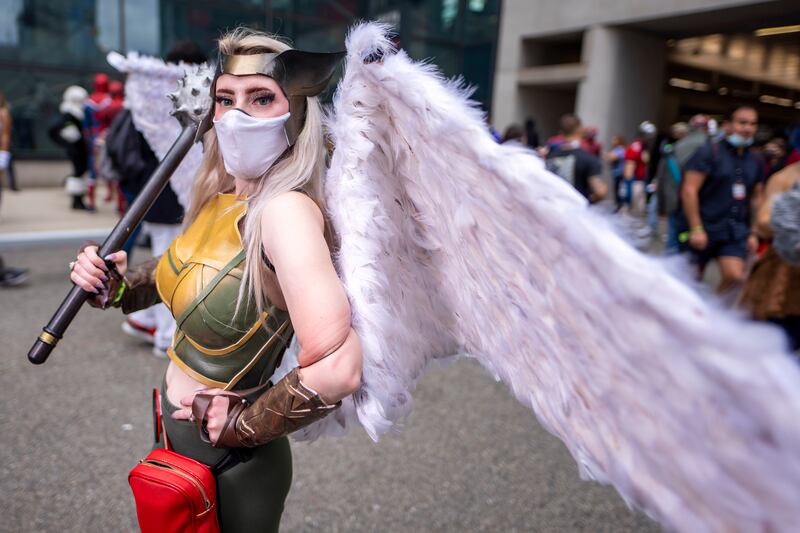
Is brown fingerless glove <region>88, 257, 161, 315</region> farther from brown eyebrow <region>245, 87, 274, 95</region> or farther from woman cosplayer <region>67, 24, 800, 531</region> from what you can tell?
brown eyebrow <region>245, 87, 274, 95</region>

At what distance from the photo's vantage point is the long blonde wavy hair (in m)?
1.21

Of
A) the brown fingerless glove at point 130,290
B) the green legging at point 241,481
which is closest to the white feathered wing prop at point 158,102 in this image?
the brown fingerless glove at point 130,290

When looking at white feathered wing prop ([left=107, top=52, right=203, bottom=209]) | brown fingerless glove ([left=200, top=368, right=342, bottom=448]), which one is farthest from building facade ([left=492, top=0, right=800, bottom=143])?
brown fingerless glove ([left=200, top=368, right=342, bottom=448])

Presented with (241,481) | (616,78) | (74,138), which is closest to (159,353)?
(241,481)

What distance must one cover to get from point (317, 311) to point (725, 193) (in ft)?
13.4

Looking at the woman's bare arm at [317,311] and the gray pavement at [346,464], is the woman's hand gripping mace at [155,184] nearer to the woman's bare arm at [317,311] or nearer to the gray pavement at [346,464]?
the woman's bare arm at [317,311]

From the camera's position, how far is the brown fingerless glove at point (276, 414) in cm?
109

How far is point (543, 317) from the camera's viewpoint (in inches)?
33.5

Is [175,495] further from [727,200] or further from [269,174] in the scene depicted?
[727,200]

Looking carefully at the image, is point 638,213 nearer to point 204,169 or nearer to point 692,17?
point 692,17

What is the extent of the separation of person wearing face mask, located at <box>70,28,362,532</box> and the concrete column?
15.0m

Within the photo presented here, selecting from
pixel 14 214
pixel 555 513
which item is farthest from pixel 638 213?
pixel 14 214

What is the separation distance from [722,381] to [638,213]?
1215 centimetres

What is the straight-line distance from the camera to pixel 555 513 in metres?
2.63
